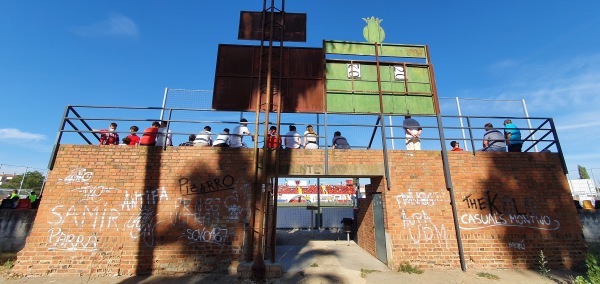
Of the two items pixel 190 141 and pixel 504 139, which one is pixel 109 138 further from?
pixel 504 139

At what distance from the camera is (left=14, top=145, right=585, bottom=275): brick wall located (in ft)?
20.0

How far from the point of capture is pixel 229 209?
6531 mm

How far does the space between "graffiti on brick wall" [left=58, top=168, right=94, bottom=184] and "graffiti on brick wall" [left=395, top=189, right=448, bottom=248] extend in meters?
7.90

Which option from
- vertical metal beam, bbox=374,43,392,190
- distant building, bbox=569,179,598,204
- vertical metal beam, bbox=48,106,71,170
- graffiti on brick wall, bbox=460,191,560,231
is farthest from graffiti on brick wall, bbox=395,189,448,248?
distant building, bbox=569,179,598,204

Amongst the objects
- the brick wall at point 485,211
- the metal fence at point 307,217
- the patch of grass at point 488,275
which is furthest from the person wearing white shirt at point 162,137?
the metal fence at point 307,217

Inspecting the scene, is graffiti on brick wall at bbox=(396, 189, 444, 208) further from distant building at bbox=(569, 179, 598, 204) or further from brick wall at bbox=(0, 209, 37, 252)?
distant building at bbox=(569, 179, 598, 204)

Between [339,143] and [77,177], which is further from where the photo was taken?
[339,143]

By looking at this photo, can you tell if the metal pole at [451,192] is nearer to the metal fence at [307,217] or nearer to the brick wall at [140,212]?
the brick wall at [140,212]

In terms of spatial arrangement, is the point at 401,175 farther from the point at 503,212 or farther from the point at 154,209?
the point at 154,209

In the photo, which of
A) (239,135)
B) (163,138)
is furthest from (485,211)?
(163,138)

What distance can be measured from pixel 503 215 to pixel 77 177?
1099cm

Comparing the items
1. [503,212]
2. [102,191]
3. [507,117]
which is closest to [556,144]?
[507,117]

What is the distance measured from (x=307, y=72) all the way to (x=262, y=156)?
314cm

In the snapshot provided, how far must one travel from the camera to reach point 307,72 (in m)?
8.20
